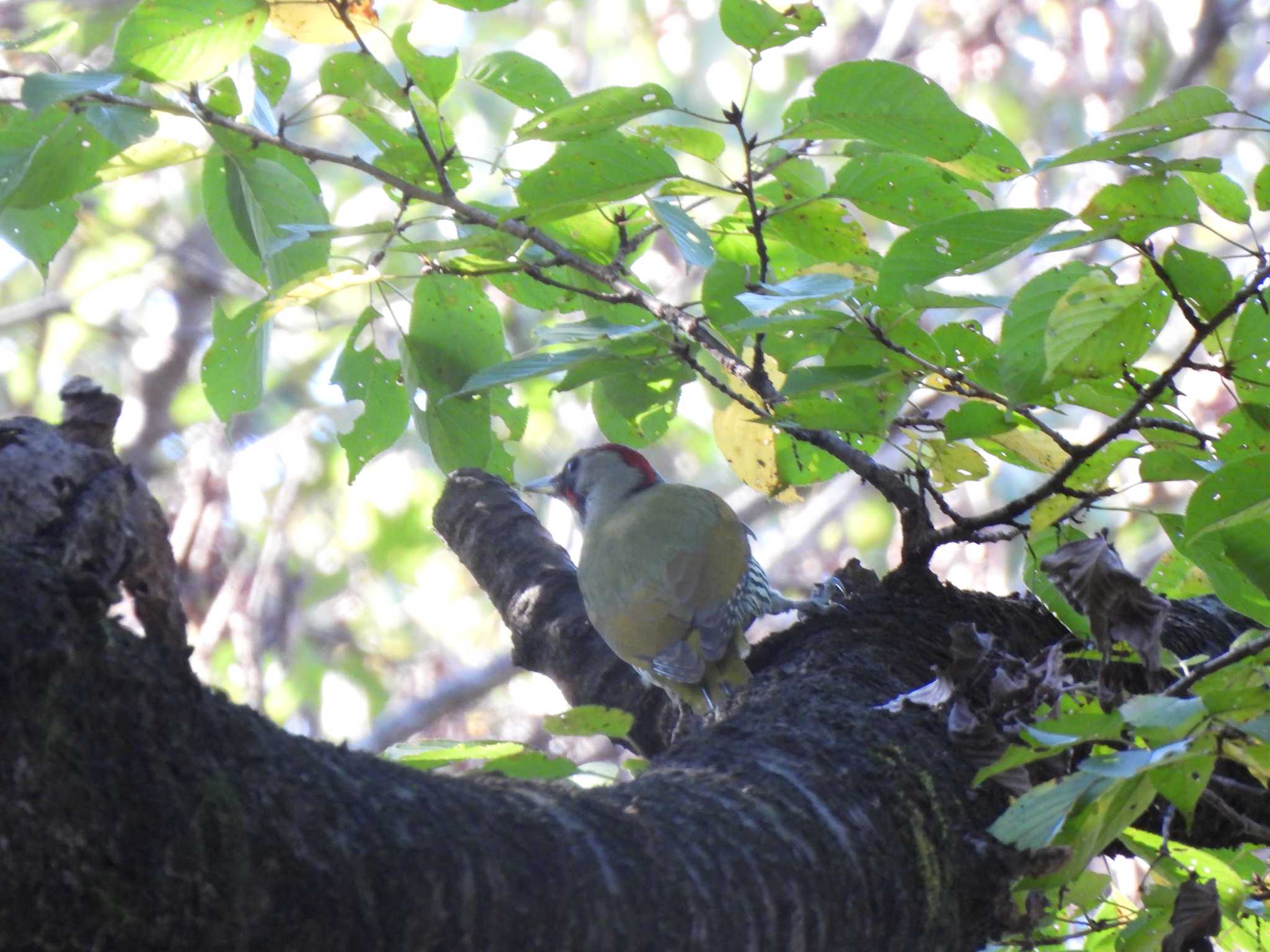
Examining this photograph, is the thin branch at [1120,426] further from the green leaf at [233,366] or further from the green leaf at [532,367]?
the green leaf at [233,366]

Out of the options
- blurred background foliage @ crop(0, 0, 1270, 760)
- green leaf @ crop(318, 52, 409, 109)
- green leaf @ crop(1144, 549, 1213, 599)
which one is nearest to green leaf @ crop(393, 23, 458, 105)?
green leaf @ crop(318, 52, 409, 109)

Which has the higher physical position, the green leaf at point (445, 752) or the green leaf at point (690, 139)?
the green leaf at point (690, 139)

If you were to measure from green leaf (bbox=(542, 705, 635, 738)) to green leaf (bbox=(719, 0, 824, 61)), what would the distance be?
88 cm

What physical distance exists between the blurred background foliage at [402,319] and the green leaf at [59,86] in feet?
17.3

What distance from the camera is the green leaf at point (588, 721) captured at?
1.62 meters

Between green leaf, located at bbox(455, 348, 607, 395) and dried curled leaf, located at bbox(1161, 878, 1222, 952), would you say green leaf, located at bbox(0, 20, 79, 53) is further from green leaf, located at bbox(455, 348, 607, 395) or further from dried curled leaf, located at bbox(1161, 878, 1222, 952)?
dried curled leaf, located at bbox(1161, 878, 1222, 952)

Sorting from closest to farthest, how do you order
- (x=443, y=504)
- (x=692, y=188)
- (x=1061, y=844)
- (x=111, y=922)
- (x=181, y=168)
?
(x=111, y=922) → (x=1061, y=844) → (x=692, y=188) → (x=443, y=504) → (x=181, y=168)

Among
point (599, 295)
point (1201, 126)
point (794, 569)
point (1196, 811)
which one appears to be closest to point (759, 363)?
point (599, 295)

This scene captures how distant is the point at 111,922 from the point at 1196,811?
5.04 ft

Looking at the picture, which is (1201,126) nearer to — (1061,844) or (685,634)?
(1061,844)

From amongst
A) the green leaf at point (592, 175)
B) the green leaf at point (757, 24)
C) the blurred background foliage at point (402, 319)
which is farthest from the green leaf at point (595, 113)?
the blurred background foliage at point (402, 319)

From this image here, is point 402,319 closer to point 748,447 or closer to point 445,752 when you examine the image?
point 748,447

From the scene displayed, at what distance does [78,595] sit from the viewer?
952 mm

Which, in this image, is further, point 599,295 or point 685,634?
point 685,634
